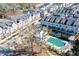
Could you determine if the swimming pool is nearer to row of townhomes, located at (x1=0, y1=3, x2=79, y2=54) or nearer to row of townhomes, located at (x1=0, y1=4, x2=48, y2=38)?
row of townhomes, located at (x1=0, y1=3, x2=79, y2=54)

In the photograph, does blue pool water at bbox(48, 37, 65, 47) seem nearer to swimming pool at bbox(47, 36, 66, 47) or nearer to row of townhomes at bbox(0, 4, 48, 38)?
swimming pool at bbox(47, 36, 66, 47)

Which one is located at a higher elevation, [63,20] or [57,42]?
[63,20]

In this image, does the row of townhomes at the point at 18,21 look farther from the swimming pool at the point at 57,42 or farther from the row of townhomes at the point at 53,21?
the swimming pool at the point at 57,42

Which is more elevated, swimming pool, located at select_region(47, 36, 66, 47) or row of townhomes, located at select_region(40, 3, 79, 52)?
row of townhomes, located at select_region(40, 3, 79, 52)

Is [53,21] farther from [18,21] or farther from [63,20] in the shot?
[18,21]

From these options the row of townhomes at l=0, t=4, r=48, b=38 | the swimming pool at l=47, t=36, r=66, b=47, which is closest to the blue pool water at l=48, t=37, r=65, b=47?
the swimming pool at l=47, t=36, r=66, b=47

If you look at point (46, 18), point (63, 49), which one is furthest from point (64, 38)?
point (46, 18)

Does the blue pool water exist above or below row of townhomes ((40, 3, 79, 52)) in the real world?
below

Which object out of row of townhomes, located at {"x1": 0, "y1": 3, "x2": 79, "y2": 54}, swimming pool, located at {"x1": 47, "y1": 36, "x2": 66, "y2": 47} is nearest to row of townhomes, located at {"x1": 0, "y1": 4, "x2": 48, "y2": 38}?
row of townhomes, located at {"x1": 0, "y1": 3, "x2": 79, "y2": 54}

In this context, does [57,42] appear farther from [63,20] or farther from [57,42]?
[63,20]

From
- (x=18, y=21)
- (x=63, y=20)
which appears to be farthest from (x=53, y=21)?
(x=18, y=21)

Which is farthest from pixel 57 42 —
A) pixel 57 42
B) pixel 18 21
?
pixel 18 21

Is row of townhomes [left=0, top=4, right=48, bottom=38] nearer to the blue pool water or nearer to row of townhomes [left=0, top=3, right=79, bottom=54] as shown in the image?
row of townhomes [left=0, top=3, right=79, bottom=54]
